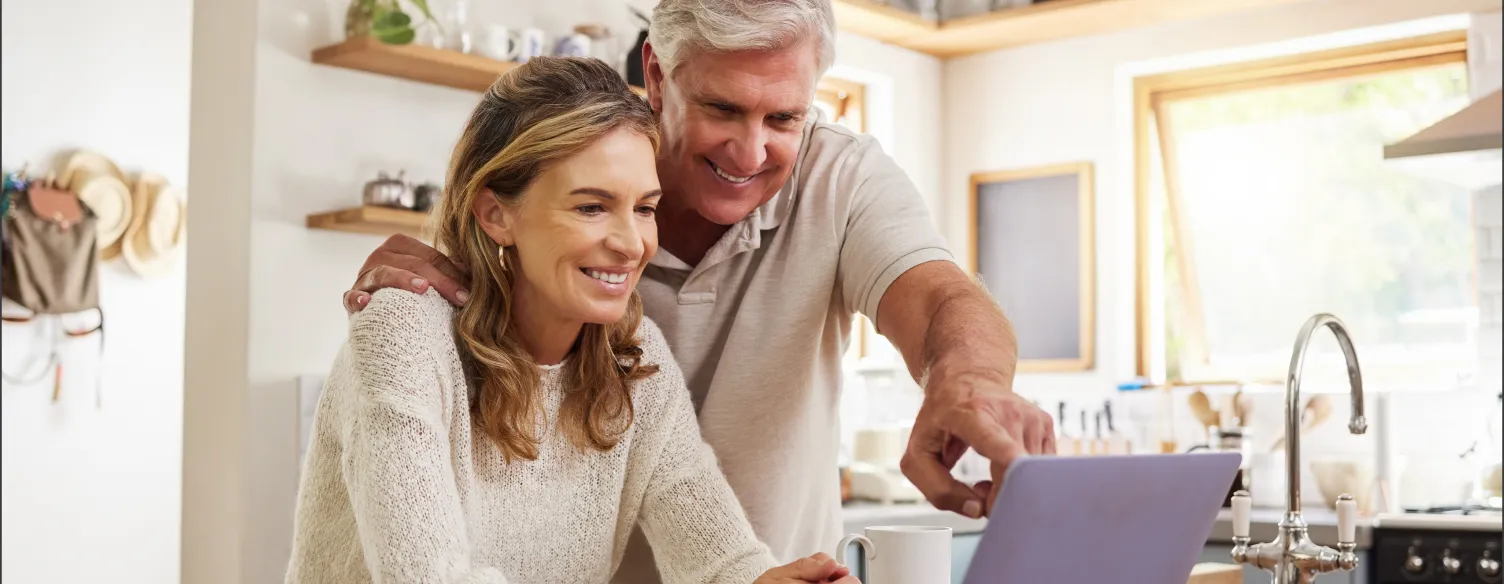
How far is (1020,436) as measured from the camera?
974mm

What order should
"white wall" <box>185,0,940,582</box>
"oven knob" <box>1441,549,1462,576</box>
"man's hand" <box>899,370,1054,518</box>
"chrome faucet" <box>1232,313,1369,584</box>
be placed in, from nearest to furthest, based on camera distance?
"man's hand" <box>899,370,1054,518</box>
"chrome faucet" <box>1232,313,1369,584</box>
"white wall" <box>185,0,940,582</box>
"oven knob" <box>1441,549,1462,576</box>

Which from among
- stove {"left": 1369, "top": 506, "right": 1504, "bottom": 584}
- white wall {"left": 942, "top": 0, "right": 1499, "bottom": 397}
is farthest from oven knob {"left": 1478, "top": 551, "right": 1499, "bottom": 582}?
white wall {"left": 942, "top": 0, "right": 1499, "bottom": 397}

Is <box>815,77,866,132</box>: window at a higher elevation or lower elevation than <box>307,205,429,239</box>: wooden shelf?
higher

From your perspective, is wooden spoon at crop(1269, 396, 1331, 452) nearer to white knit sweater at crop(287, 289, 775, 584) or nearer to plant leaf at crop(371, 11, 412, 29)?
plant leaf at crop(371, 11, 412, 29)

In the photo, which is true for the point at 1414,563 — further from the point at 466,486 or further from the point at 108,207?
the point at 108,207

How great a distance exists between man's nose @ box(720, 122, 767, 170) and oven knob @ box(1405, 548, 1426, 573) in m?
2.58

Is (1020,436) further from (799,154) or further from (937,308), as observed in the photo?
(799,154)

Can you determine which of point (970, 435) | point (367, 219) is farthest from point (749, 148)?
point (367, 219)

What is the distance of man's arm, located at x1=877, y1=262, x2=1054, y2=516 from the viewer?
0.97 metres

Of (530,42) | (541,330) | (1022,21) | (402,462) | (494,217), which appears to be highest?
(1022,21)

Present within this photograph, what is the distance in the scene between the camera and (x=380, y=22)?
3.32 m

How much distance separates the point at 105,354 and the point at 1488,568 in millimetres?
3965

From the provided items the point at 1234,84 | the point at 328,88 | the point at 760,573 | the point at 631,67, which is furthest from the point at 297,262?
the point at 1234,84

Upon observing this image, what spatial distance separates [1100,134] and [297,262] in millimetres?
2741
